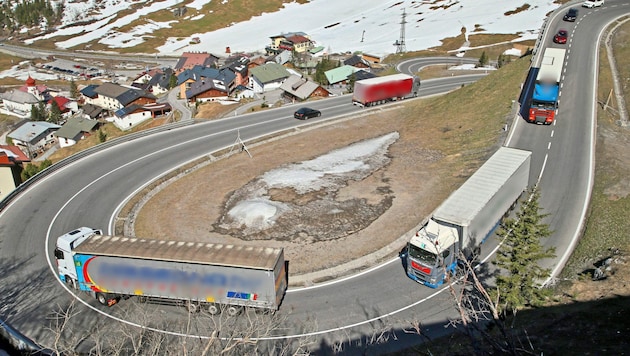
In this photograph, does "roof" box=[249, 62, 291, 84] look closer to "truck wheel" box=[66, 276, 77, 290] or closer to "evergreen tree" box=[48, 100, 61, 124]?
"evergreen tree" box=[48, 100, 61, 124]

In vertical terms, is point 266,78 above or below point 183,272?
below

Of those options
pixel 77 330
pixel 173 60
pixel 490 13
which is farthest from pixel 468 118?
pixel 173 60

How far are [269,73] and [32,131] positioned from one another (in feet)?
167

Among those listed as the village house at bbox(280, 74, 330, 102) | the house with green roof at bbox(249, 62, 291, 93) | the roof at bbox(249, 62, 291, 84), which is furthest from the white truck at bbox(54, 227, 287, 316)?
the roof at bbox(249, 62, 291, 84)

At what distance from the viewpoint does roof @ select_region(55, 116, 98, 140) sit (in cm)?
8925

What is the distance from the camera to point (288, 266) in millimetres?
29609

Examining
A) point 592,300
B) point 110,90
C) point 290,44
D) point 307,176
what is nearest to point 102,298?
point 307,176

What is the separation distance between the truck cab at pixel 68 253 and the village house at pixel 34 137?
69088 millimetres

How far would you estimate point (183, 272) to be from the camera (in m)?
24.0

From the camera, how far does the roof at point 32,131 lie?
292ft

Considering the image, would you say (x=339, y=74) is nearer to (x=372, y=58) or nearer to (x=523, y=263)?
(x=372, y=58)

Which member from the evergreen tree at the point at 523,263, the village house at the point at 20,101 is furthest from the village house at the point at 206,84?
the evergreen tree at the point at 523,263

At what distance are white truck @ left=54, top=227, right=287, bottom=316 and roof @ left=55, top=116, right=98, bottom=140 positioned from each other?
2815 inches

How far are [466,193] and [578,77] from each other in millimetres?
34595
